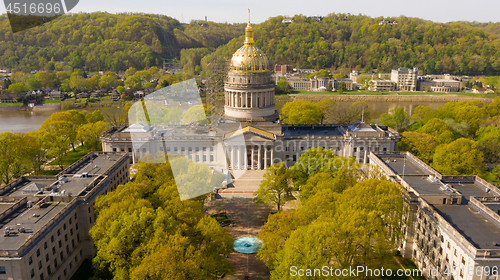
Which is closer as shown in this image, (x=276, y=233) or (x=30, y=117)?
(x=276, y=233)

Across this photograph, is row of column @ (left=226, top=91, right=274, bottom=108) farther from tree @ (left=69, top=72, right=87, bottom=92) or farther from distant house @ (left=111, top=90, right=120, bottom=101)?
tree @ (left=69, top=72, right=87, bottom=92)

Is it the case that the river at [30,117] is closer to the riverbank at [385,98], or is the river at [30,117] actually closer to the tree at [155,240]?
the riverbank at [385,98]

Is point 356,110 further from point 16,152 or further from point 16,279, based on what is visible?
point 16,279

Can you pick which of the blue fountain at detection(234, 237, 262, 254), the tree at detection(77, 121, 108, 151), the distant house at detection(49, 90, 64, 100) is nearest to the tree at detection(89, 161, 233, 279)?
the blue fountain at detection(234, 237, 262, 254)

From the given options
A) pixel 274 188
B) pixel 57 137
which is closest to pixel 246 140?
pixel 274 188

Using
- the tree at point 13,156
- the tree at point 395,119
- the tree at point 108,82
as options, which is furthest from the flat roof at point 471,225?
the tree at point 108,82

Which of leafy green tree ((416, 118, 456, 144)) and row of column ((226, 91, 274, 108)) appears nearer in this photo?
leafy green tree ((416, 118, 456, 144))

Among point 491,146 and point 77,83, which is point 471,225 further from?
point 77,83
